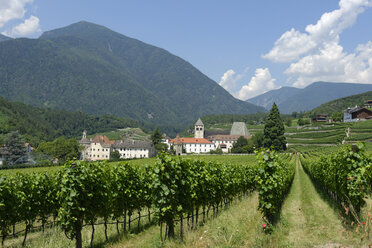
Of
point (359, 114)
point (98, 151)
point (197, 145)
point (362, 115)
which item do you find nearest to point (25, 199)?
point (98, 151)

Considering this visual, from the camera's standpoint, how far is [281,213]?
55.4ft

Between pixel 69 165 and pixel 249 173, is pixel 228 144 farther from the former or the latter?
pixel 69 165

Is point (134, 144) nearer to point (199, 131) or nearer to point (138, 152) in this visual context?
point (138, 152)

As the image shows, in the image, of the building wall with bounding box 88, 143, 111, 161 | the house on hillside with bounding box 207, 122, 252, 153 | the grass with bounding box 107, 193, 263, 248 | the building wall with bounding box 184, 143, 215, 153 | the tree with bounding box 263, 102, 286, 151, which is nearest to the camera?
the grass with bounding box 107, 193, 263, 248

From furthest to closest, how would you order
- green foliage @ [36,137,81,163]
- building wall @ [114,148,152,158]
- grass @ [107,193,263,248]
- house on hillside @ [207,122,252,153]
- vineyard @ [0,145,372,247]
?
house on hillside @ [207,122,252,153], building wall @ [114,148,152,158], green foliage @ [36,137,81,163], vineyard @ [0,145,372,247], grass @ [107,193,263,248]

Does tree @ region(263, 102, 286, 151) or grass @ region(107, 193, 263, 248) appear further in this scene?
tree @ region(263, 102, 286, 151)

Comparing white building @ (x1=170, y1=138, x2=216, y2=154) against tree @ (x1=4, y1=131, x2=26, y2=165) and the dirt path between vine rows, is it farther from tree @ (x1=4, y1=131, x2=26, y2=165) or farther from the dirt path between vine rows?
the dirt path between vine rows

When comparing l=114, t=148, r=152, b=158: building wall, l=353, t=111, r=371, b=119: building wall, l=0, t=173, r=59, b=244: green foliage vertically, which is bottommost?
l=114, t=148, r=152, b=158: building wall

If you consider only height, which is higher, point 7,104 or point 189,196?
point 7,104

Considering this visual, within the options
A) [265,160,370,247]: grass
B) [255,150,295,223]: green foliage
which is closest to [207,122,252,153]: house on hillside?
[265,160,370,247]: grass

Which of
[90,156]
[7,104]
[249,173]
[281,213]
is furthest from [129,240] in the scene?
[7,104]

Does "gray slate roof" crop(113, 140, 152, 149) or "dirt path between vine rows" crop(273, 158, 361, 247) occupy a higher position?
"dirt path between vine rows" crop(273, 158, 361, 247)

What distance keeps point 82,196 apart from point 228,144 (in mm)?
148183

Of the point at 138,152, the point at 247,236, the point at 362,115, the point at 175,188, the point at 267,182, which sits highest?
the point at 362,115
